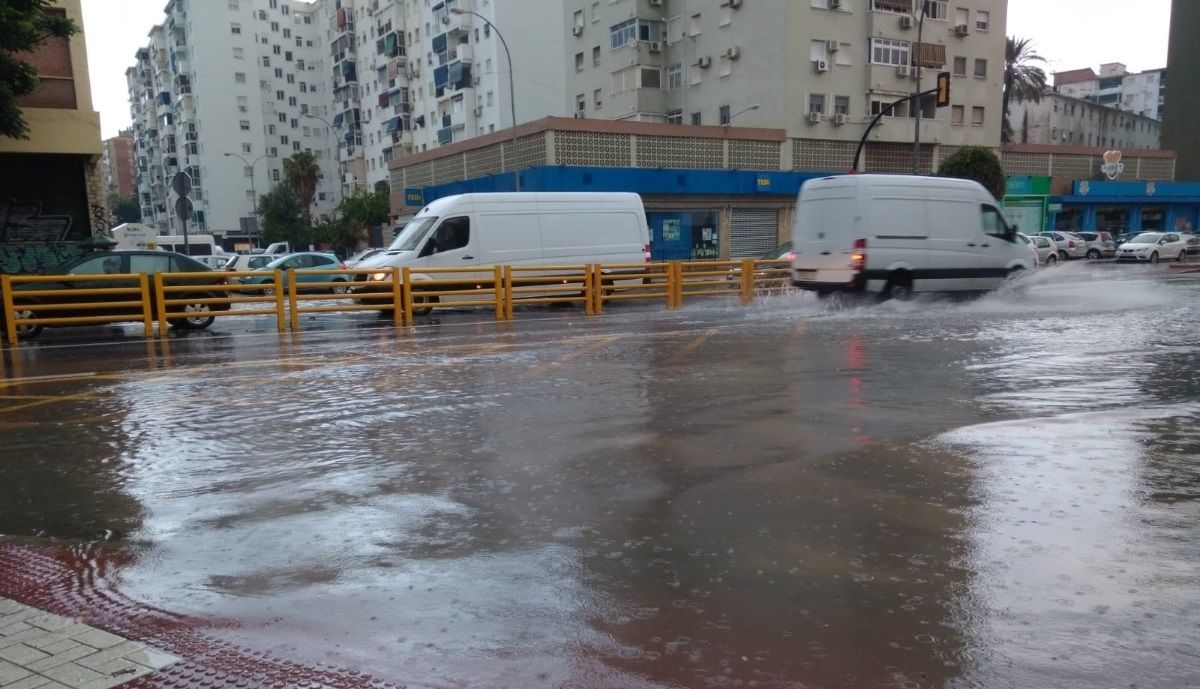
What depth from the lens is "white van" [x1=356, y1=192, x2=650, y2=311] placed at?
1773 centimetres

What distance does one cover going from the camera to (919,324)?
13531mm

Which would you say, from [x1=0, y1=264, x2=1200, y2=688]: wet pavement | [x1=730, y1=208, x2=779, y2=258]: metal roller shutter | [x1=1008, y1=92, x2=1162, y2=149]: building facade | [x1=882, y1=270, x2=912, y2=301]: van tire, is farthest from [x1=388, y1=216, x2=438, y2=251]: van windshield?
[x1=1008, y1=92, x2=1162, y2=149]: building facade

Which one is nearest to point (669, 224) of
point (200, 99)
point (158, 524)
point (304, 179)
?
point (158, 524)

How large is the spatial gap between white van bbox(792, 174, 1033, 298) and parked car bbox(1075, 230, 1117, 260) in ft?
92.0

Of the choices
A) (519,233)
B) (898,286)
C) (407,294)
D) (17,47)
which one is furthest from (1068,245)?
(17,47)

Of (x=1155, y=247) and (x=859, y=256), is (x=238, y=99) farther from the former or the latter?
(x=859, y=256)

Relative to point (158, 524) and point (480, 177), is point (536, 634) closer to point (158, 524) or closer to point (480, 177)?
point (158, 524)

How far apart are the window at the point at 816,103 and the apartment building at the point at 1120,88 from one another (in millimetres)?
75209

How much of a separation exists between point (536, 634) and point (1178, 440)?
5149 millimetres

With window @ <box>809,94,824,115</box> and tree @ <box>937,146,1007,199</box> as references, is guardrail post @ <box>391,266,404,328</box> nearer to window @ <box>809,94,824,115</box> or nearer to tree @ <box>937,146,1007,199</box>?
window @ <box>809,94,824,115</box>

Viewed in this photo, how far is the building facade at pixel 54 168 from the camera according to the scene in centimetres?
2106

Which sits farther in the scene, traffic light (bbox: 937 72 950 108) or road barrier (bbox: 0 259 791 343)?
traffic light (bbox: 937 72 950 108)

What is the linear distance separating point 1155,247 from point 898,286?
29.3 m

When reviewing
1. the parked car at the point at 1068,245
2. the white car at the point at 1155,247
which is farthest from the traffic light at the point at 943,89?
the white car at the point at 1155,247
